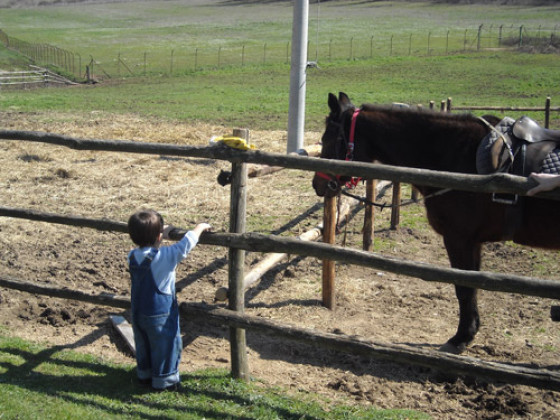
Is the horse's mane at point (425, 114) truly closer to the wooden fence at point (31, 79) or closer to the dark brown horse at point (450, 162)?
the dark brown horse at point (450, 162)

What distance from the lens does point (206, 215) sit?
9.52 m

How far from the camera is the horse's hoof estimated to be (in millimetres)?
5695

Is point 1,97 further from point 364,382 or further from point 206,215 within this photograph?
point 364,382

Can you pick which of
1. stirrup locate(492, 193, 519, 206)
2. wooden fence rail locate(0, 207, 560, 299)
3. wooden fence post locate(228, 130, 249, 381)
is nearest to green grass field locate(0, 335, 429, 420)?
wooden fence post locate(228, 130, 249, 381)

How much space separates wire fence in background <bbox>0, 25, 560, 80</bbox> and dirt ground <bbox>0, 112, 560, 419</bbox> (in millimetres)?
26071

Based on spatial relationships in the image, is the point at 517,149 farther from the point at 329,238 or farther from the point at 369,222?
the point at 369,222

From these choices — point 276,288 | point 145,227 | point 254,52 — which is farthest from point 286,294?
point 254,52

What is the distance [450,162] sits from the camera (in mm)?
5551

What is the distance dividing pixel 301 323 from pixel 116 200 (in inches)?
190

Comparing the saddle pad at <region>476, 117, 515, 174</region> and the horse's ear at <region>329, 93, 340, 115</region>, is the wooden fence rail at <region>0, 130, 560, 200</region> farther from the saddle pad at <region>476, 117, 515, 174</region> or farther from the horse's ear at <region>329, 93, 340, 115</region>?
the horse's ear at <region>329, 93, 340, 115</region>

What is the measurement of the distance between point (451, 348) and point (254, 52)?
46895mm

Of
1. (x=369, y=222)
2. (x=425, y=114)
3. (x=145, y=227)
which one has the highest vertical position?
(x=425, y=114)

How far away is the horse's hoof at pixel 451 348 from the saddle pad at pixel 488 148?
5.36 ft

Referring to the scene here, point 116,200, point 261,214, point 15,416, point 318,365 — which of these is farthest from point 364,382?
point 116,200
